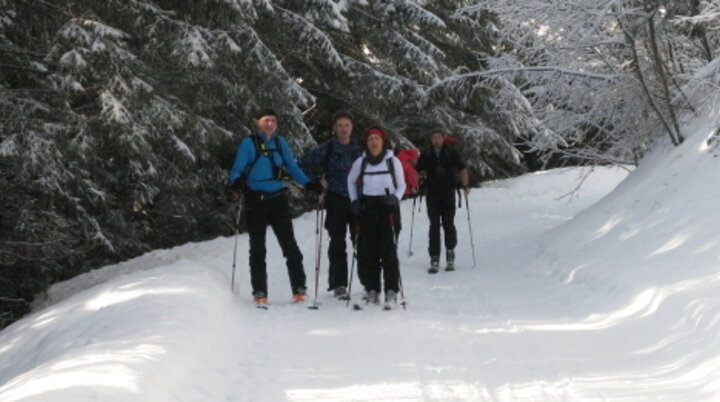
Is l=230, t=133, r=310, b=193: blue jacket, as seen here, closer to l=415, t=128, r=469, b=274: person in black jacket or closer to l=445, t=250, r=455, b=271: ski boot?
l=415, t=128, r=469, b=274: person in black jacket

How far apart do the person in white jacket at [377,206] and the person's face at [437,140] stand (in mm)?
2931

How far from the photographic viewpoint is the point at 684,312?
6.43 metres

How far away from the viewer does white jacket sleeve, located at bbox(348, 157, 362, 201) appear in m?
8.50

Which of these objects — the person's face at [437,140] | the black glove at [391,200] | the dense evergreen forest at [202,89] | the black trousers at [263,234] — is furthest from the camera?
the person's face at [437,140]

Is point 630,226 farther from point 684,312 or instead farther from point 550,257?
point 684,312

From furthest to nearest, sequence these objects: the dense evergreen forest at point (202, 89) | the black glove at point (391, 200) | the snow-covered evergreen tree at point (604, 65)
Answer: the dense evergreen forest at point (202, 89) → the snow-covered evergreen tree at point (604, 65) → the black glove at point (391, 200)

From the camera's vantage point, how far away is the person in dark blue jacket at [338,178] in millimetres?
9094

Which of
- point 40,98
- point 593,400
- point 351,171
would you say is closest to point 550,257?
point 351,171

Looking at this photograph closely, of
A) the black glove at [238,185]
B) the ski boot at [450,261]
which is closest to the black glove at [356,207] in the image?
the black glove at [238,185]

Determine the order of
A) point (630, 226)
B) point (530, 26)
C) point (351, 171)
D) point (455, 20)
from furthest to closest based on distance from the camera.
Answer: point (455, 20) < point (530, 26) < point (630, 226) < point (351, 171)

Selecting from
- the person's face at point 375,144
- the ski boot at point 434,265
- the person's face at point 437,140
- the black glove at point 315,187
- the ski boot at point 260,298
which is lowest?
the ski boot at point 434,265

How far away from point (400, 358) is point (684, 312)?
7.64ft

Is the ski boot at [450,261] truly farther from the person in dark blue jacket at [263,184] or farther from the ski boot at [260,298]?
the ski boot at [260,298]

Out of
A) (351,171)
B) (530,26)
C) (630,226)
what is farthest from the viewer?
(530,26)
